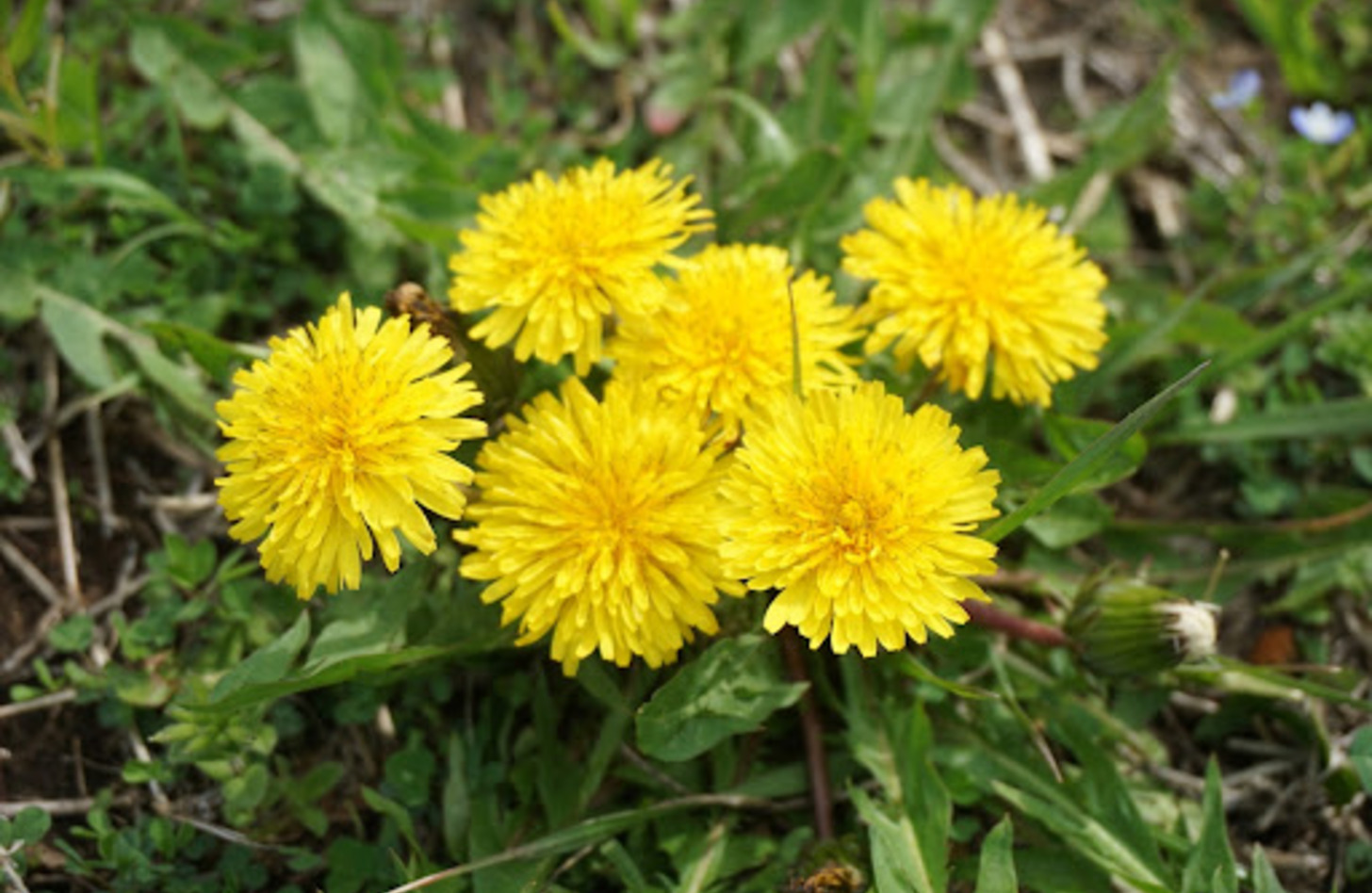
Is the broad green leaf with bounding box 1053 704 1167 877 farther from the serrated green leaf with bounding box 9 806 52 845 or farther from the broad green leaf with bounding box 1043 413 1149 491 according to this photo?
the serrated green leaf with bounding box 9 806 52 845

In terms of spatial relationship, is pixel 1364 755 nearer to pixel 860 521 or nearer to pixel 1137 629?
pixel 1137 629

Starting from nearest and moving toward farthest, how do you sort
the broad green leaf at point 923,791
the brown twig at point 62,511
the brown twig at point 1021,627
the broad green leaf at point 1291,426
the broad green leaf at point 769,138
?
the broad green leaf at point 923,791, the brown twig at point 1021,627, the brown twig at point 62,511, the broad green leaf at point 1291,426, the broad green leaf at point 769,138

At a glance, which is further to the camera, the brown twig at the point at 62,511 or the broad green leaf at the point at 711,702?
the brown twig at the point at 62,511

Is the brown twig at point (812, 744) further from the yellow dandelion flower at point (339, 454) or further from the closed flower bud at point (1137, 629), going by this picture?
the yellow dandelion flower at point (339, 454)

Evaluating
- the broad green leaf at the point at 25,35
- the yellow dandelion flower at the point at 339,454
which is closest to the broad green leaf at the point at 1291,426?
the yellow dandelion flower at the point at 339,454

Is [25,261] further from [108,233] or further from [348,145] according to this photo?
[348,145]

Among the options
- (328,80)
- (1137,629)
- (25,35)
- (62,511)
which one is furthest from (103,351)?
(1137,629)

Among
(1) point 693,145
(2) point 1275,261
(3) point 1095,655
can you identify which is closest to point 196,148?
(1) point 693,145
